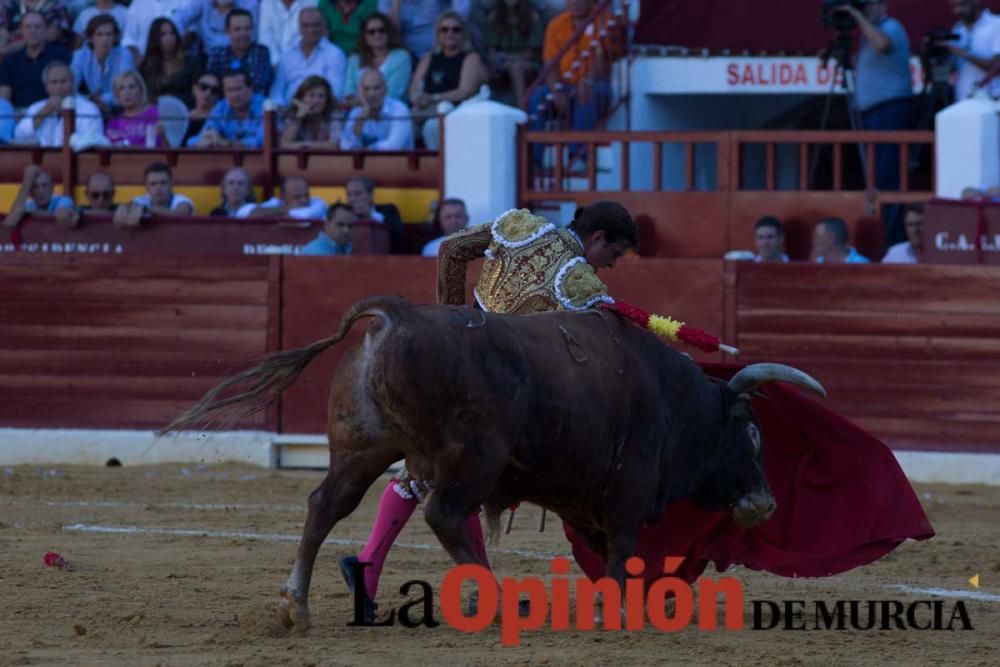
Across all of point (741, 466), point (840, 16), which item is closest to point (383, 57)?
point (840, 16)

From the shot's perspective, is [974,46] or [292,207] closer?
[292,207]

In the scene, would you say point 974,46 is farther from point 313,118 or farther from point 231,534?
point 231,534

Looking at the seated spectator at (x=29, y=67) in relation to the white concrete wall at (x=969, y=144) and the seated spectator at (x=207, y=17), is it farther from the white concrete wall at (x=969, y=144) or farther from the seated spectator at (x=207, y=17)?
the white concrete wall at (x=969, y=144)

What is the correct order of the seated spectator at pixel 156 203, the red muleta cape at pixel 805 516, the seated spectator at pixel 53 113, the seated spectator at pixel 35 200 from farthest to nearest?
the seated spectator at pixel 53 113 < the seated spectator at pixel 35 200 < the seated spectator at pixel 156 203 < the red muleta cape at pixel 805 516

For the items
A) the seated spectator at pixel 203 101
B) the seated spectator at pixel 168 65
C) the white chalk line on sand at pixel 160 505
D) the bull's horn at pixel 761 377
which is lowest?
the white chalk line on sand at pixel 160 505

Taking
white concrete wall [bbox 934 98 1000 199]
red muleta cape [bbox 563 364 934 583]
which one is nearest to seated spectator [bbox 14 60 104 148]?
white concrete wall [bbox 934 98 1000 199]

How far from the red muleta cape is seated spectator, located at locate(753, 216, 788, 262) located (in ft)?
13.1

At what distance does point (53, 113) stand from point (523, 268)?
22.9ft

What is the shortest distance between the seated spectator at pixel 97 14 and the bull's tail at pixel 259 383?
8083 millimetres

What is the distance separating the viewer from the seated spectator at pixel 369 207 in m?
10.5

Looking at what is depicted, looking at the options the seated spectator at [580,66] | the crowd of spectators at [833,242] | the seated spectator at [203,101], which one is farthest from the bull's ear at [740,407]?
the seated spectator at [203,101]

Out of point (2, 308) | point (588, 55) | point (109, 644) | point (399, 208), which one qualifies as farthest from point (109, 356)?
point (109, 644)

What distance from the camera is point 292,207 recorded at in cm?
1082

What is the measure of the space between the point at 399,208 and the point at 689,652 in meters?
6.46
